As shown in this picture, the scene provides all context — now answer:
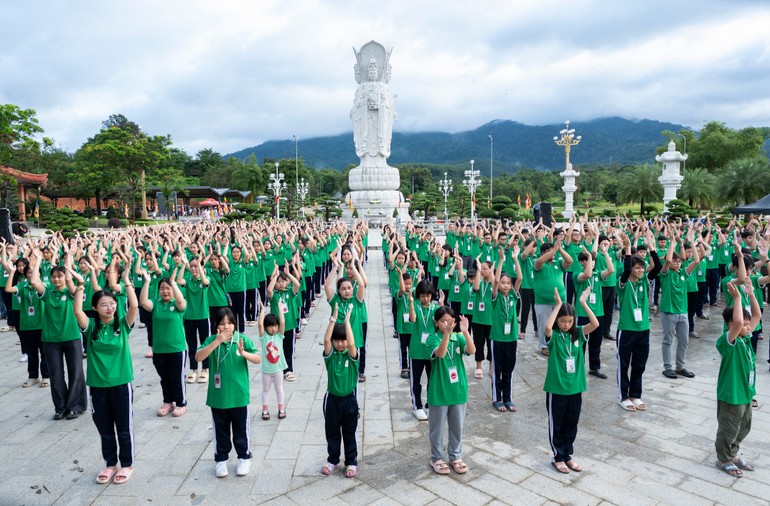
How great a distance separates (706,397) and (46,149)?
64.5m

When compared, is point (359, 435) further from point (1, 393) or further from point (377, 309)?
point (377, 309)

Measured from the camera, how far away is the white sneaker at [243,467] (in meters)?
4.61

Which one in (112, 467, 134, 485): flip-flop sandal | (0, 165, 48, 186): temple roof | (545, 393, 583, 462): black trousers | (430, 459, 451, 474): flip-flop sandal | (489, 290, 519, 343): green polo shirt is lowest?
(430, 459, 451, 474): flip-flop sandal

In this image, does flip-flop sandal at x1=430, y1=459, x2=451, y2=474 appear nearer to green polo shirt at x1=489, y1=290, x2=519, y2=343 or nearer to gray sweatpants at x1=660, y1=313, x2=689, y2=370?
green polo shirt at x1=489, y1=290, x2=519, y2=343

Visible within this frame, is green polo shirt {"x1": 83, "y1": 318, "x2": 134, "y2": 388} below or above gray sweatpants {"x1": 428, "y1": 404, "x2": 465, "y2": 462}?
above

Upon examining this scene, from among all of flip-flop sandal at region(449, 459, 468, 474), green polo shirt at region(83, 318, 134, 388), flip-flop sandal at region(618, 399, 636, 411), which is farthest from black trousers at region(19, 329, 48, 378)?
flip-flop sandal at region(618, 399, 636, 411)

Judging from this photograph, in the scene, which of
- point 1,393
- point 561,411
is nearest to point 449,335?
point 561,411

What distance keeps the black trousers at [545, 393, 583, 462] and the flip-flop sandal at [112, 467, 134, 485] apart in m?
3.74

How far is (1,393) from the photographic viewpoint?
679 centimetres

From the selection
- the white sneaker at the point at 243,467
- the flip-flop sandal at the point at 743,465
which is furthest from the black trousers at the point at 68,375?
the flip-flop sandal at the point at 743,465

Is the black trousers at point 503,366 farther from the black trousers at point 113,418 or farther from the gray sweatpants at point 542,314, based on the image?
the black trousers at point 113,418

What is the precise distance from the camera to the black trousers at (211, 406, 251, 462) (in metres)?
4.57

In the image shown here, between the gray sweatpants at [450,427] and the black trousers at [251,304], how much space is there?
6.35m

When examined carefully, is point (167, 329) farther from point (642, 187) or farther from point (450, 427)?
point (642, 187)
